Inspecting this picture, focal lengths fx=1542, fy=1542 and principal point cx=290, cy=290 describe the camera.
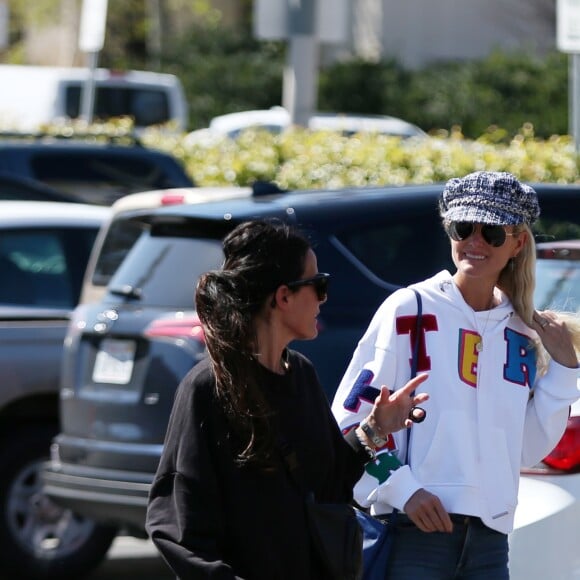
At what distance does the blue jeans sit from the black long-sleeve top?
2.49 ft

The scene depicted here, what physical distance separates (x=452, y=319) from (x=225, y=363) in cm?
97

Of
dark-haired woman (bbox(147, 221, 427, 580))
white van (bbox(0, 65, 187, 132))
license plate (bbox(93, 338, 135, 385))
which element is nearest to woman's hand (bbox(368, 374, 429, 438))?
dark-haired woman (bbox(147, 221, 427, 580))

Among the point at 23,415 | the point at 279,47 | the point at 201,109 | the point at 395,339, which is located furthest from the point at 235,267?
the point at 279,47

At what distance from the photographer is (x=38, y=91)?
27.4m

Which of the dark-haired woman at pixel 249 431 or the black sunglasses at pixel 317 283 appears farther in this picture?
the black sunglasses at pixel 317 283

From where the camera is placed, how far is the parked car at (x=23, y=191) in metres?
10.2

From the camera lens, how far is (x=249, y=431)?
9.95 feet

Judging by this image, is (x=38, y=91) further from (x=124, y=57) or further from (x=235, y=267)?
(x=235, y=267)

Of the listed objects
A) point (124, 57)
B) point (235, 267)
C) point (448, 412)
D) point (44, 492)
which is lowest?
point (44, 492)

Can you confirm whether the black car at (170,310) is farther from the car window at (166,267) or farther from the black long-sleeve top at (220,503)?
the black long-sleeve top at (220,503)

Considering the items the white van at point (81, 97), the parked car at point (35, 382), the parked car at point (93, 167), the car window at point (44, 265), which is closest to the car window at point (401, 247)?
the parked car at point (35, 382)

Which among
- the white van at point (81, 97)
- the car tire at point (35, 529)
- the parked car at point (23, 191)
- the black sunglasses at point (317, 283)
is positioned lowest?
the car tire at point (35, 529)

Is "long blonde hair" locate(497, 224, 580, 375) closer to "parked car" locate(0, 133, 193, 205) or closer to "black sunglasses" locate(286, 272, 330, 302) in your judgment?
"black sunglasses" locate(286, 272, 330, 302)

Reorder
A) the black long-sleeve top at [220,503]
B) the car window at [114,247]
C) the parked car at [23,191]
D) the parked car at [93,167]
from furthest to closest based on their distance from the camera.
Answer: the parked car at [93,167] < the parked car at [23,191] < the car window at [114,247] < the black long-sleeve top at [220,503]
